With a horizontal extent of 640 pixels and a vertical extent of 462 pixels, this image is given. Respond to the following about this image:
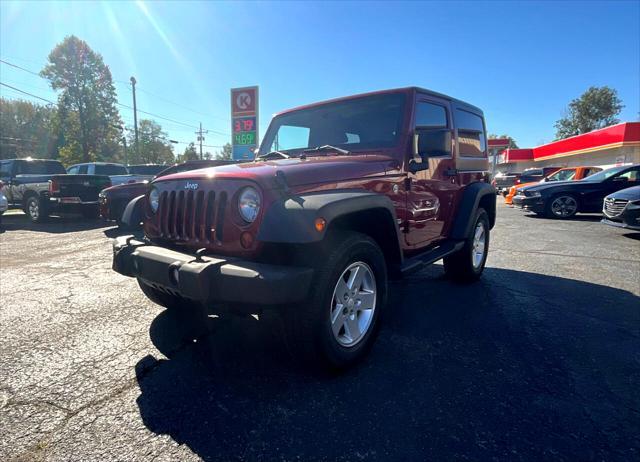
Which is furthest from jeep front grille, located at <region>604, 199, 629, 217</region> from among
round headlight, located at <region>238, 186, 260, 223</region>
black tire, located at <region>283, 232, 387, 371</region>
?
round headlight, located at <region>238, 186, 260, 223</region>

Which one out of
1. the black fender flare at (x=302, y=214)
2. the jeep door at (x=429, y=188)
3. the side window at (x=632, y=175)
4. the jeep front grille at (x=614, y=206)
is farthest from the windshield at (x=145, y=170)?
the side window at (x=632, y=175)

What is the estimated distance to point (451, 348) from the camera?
282cm

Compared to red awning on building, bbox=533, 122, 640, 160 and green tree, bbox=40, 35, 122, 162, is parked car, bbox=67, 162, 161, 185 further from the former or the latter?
green tree, bbox=40, 35, 122, 162

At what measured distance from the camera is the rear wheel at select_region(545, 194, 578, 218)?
37.6 feet

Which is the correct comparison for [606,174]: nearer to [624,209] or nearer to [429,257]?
[624,209]

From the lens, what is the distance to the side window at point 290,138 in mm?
3770

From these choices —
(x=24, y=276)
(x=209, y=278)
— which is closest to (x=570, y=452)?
(x=209, y=278)

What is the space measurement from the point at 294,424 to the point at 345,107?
2822 millimetres

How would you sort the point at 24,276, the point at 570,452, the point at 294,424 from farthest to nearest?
the point at 24,276 < the point at 294,424 < the point at 570,452

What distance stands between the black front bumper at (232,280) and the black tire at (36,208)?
11036 mm

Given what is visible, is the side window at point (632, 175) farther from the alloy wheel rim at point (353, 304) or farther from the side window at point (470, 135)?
the alloy wheel rim at point (353, 304)

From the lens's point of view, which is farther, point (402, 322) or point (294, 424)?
point (402, 322)

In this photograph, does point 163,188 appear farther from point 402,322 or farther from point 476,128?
point 476,128

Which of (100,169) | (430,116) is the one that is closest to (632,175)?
(430,116)
